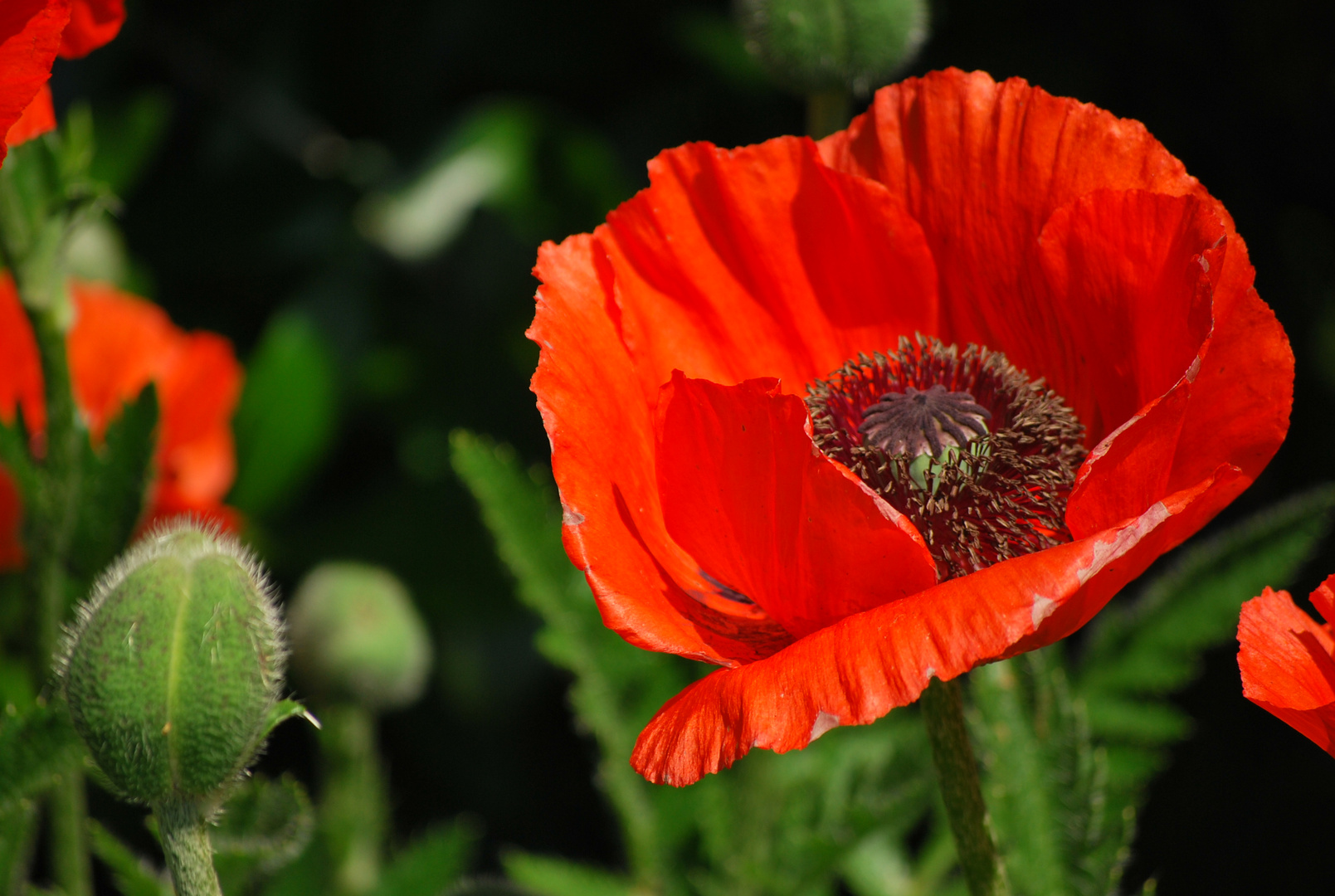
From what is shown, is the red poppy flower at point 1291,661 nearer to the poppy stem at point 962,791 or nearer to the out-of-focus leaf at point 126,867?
the poppy stem at point 962,791

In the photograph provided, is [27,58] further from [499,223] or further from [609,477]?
[499,223]

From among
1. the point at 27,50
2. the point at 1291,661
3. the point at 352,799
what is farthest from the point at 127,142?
the point at 1291,661

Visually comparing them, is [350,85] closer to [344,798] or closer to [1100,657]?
[344,798]

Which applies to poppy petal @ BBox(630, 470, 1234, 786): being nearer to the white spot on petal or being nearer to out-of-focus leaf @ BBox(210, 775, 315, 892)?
the white spot on petal

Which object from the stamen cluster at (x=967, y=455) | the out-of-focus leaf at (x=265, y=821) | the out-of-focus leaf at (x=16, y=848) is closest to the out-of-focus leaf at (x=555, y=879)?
the out-of-focus leaf at (x=265, y=821)

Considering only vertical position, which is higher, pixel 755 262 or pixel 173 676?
pixel 755 262

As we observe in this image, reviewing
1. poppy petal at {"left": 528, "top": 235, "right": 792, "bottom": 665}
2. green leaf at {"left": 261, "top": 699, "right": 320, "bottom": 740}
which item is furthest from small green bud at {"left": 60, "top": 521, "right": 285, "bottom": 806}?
poppy petal at {"left": 528, "top": 235, "right": 792, "bottom": 665}
